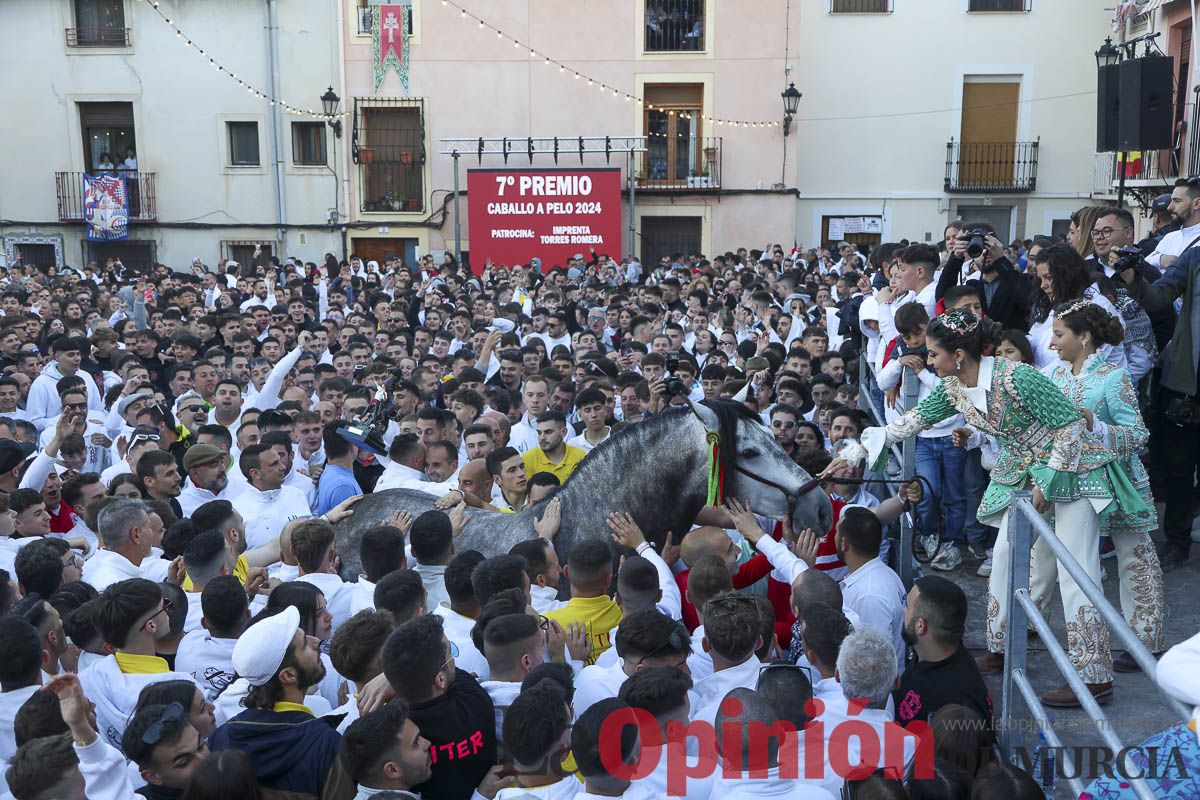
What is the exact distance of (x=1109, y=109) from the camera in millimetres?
11758

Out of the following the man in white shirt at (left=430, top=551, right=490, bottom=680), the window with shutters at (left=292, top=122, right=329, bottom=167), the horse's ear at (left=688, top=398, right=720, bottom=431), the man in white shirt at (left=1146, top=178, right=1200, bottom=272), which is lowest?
the man in white shirt at (left=430, top=551, right=490, bottom=680)

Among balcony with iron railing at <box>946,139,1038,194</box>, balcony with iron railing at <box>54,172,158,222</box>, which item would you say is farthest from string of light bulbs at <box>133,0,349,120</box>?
balcony with iron railing at <box>946,139,1038,194</box>

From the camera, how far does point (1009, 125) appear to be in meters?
26.8

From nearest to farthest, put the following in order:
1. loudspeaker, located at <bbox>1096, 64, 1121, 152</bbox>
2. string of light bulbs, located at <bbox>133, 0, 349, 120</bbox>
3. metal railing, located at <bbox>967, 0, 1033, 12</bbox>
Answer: loudspeaker, located at <bbox>1096, 64, 1121, 152</bbox> → metal railing, located at <bbox>967, 0, 1033, 12</bbox> → string of light bulbs, located at <bbox>133, 0, 349, 120</bbox>

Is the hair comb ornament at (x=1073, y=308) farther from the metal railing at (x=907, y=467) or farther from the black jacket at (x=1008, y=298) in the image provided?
the black jacket at (x=1008, y=298)

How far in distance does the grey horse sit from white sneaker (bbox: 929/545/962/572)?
1.31 m

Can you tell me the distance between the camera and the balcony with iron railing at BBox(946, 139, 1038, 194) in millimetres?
26734

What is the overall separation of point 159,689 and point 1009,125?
88.5 feet

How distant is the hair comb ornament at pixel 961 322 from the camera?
4953 mm

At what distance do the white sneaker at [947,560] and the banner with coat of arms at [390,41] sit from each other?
22.4 metres

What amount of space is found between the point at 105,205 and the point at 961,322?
26.0m

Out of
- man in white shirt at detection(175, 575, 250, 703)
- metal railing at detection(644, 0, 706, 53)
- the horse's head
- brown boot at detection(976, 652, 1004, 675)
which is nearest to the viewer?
man in white shirt at detection(175, 575, 250, 703)

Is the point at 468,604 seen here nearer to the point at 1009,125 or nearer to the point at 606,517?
the point at 606,517

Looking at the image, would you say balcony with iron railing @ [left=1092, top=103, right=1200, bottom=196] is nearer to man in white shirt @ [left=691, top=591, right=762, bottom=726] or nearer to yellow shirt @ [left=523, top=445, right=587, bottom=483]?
yellow shirt @ [left=523, top=445, right=587, bottom=483]
